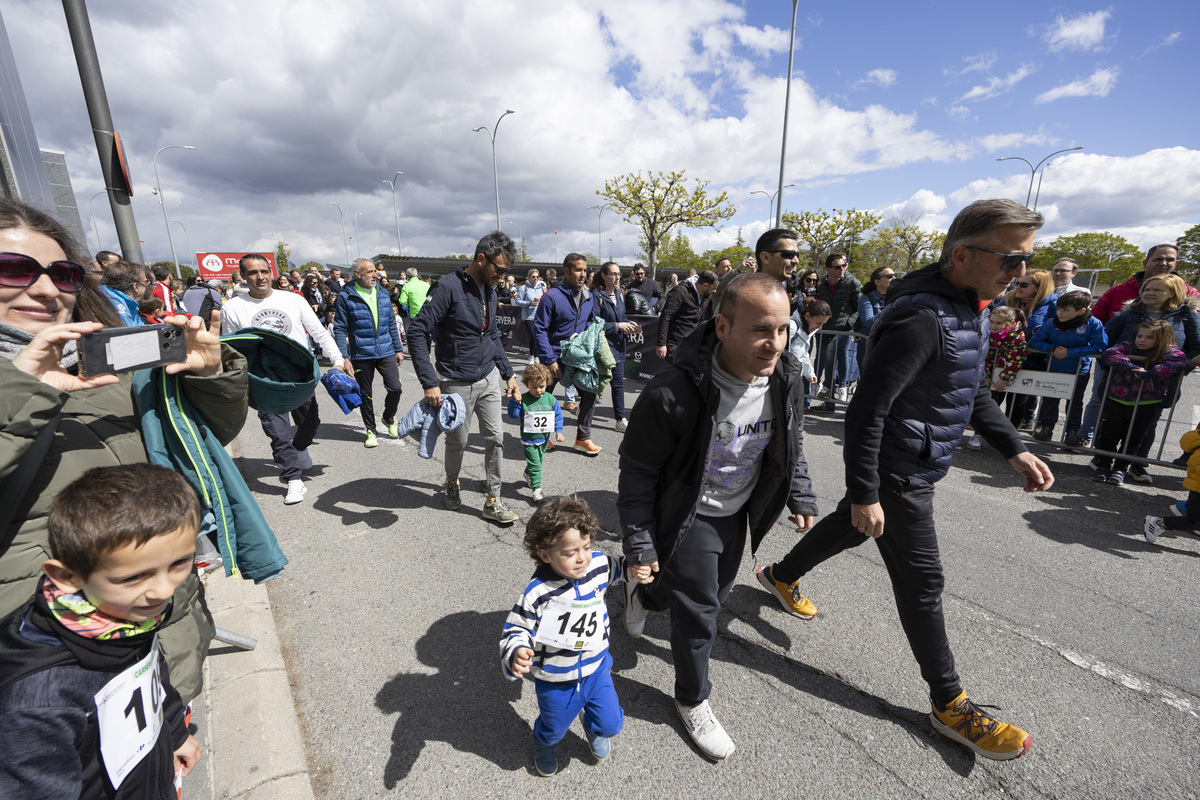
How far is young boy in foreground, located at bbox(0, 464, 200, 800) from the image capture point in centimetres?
103

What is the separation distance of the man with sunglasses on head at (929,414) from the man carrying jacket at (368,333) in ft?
17.7

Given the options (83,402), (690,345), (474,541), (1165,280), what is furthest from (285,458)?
(1165,280)

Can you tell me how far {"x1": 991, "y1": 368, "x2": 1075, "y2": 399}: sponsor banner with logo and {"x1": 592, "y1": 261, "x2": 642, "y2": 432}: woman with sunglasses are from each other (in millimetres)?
4308

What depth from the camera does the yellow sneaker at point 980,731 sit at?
210 cm

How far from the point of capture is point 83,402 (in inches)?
59.1

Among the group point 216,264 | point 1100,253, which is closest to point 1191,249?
point 1100,253

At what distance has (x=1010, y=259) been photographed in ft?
6.75

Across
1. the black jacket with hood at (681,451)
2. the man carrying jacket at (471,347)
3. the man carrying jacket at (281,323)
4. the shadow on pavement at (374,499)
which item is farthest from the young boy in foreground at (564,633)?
the man carrying jacket at (281,323)

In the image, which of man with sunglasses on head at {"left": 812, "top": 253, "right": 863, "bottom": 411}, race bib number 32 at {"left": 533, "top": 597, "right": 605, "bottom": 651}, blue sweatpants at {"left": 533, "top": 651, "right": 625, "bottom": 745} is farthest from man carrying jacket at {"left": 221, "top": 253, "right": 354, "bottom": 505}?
man with sunglasses on head at {"left": 812, "top": 253, "right": 863, "bottom": 411}

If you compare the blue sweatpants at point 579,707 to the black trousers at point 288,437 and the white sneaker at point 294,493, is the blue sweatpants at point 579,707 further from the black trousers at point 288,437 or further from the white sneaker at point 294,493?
the black trousers at point 288,437

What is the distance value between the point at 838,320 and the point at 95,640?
882 cm

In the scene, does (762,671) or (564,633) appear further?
(762,671)

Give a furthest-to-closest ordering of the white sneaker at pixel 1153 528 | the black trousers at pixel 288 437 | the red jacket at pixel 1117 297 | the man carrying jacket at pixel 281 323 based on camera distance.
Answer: the red jacket at pixel 1117 297 < the black trousers at pixel 288 437 < the man carrying jacket at pixel 281 323 < the white sneaker at pixel 1153 528

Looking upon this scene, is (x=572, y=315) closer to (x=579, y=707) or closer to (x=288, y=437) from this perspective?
(x=288, y=437)
